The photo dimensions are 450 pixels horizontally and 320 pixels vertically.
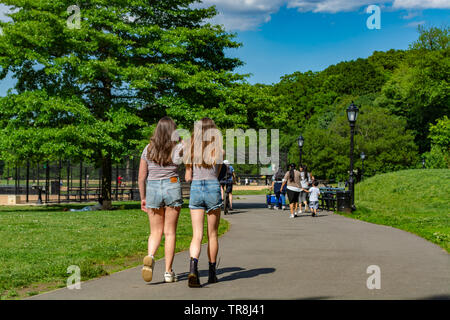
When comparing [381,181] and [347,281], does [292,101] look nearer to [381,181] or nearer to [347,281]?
[381,181]

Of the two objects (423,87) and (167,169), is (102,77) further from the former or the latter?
(423,87)

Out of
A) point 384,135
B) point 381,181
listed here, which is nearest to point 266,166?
point 384,135

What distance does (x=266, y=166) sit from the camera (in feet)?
226

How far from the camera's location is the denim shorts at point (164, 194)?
6.44 metres

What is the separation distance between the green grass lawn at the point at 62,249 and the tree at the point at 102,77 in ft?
18.3

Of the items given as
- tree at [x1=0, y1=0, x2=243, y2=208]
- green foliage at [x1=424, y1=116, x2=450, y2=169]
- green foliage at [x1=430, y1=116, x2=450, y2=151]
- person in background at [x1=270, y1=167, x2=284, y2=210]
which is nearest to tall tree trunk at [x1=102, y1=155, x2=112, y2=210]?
tree at [x1=0, y1=0, x2=243, y2=208]

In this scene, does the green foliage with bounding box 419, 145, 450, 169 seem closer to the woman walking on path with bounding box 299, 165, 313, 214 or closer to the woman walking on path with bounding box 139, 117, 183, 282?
the woman walking on path with bounding box 299, 165, 313, 214

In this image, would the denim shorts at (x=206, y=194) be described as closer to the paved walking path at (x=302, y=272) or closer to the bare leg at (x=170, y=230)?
the bare leg at (x=170, y=230)

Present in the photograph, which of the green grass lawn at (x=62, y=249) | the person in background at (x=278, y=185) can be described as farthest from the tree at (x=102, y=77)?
the green grass lawn at (x=62, y=249)

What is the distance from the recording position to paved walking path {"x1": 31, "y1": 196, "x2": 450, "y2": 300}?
5828 millimetres

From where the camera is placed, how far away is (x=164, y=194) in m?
6.44

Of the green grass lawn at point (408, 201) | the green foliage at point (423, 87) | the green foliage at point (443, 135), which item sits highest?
the green foliage at point (423, 87)

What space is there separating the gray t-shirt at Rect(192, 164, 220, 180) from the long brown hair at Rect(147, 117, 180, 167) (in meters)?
0.35

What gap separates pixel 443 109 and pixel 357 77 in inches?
726
